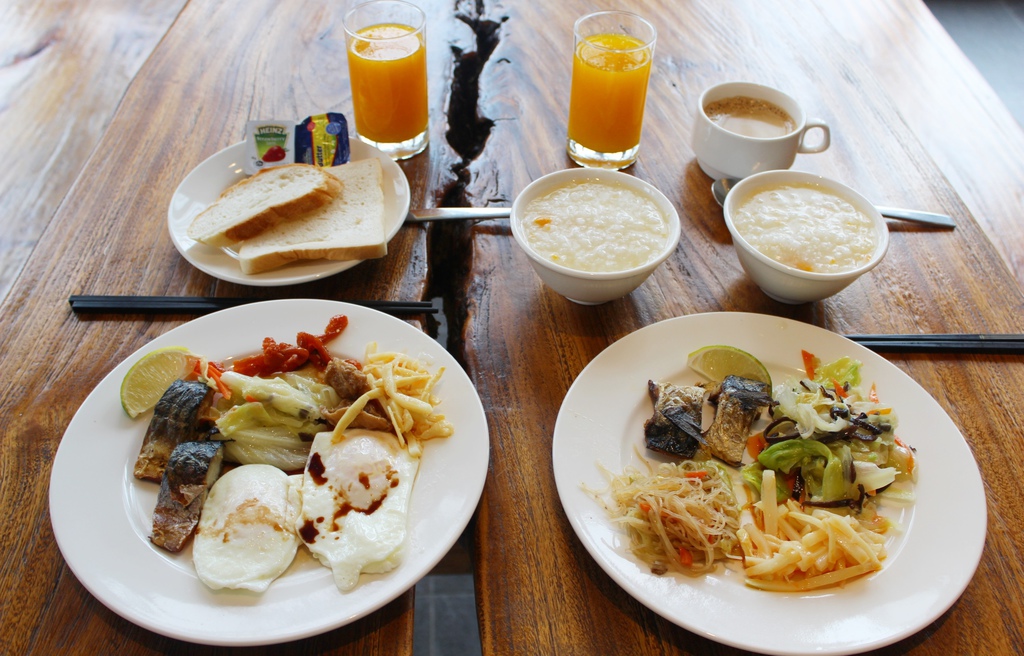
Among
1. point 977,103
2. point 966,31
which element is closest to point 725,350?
point 977,103

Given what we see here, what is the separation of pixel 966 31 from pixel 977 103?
3.11m

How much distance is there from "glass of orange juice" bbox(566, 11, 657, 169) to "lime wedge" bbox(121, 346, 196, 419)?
1259mm

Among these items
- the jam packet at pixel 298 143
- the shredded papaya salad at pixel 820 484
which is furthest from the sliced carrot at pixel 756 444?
the jam packet at pixel 298 143

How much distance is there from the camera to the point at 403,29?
2.12m

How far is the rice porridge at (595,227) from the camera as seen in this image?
159 cm

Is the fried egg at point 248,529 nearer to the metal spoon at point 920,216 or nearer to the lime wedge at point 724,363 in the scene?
the lime wedge at point 724,363

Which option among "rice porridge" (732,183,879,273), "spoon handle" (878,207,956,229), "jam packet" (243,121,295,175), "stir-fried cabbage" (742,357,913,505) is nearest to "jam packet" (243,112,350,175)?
"jam packet" (243,121,295,175)

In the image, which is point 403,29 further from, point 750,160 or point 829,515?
point 829,515

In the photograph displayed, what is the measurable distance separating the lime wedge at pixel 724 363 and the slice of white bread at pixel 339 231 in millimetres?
806

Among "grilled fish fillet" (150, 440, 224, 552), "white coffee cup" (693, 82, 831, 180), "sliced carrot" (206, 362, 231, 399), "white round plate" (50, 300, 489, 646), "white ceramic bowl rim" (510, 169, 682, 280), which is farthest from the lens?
"white coffee cup" (693, 82, 831, 180)

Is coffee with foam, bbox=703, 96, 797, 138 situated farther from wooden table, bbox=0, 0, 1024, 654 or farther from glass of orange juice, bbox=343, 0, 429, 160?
glass of orange juice, bbox=343, 0, 429, 160

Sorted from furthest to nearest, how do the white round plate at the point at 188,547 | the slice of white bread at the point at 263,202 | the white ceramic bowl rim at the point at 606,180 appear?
the slice of white bread at the point at 263,202 < the white ceramic bowl rim at the point at 606,180 < the white round plate at the point at 188,547

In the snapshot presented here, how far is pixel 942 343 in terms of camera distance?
1.62 m

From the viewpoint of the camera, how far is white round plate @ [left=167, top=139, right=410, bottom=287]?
64.9 inches
